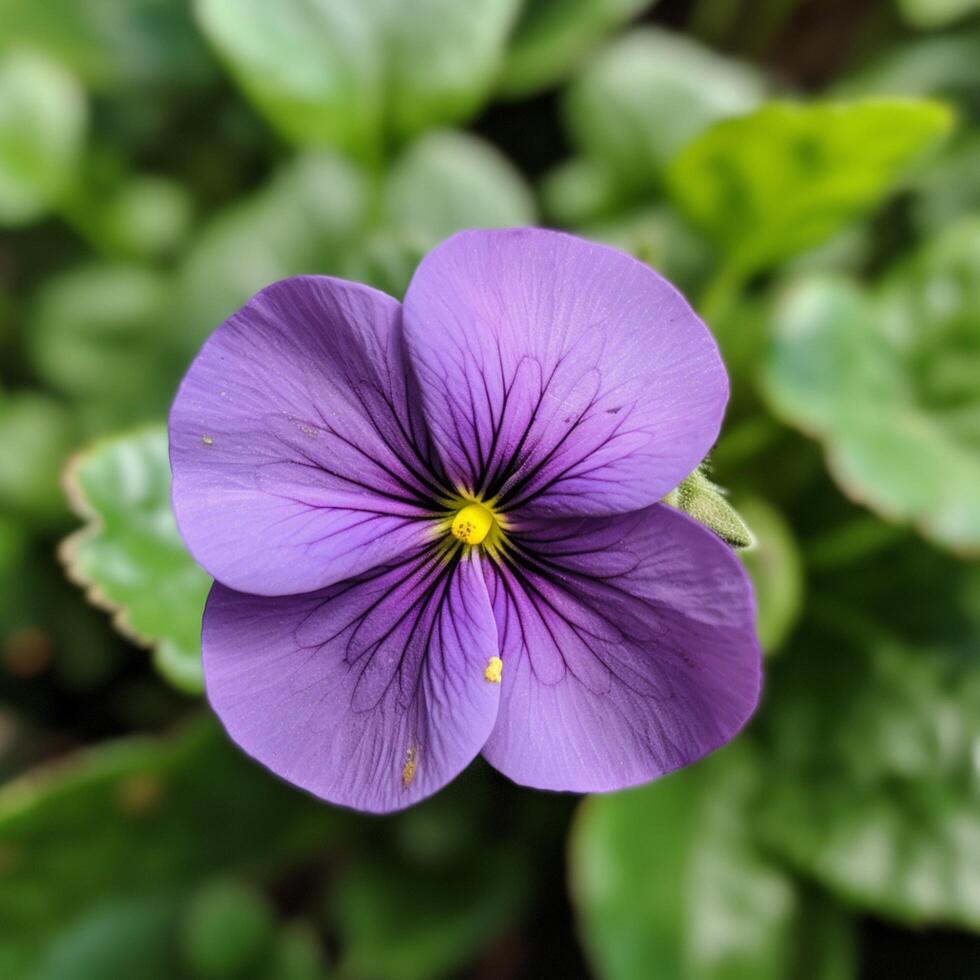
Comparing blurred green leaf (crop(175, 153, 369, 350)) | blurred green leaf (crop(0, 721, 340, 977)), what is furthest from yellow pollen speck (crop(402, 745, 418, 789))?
blurred green leaf (crop(175, 153, 369, 350))

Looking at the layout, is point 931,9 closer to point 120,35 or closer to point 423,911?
point 120,35

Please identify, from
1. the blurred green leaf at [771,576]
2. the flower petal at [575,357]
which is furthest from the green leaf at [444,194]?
the flower petal at [575,357]

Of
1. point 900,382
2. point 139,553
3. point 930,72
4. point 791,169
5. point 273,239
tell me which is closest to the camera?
point 139,553

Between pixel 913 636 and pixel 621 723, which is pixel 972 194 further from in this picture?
pixel 621 723

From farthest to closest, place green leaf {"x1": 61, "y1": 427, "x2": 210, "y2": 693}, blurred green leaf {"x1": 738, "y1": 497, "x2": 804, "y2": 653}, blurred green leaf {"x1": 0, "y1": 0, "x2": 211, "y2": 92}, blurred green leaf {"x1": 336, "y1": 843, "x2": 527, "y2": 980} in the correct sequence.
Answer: blurred green leaf {"x1": 0, "y1": 0, "x2": 211, "y2": 92} → blurred green leaf {"x1": 336, "y1": 843, "x2": 527, "y2": 980} → blurred green leaf {"x1": 738, "y1": 497, "x2": 804, "y2": 653} → green leaf {"x1": 61, "y1": 427, "x2": 210, "y2": 693}

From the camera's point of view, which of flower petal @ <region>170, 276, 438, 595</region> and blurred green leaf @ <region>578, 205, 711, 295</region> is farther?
blurred green leaf @ <region>578, 205, 711, 295</region>

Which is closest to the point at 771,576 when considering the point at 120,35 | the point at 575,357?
the point at 575,357

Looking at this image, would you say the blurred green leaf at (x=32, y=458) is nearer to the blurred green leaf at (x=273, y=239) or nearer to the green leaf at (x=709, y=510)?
the blurred green leaf at (x=273, y=239)

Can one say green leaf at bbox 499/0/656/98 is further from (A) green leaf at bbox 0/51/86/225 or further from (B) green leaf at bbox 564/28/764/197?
(A) green leaf at bbox 0/51/86/225
